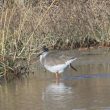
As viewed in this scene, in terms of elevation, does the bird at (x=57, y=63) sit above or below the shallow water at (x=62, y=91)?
above

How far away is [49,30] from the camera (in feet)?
68.4

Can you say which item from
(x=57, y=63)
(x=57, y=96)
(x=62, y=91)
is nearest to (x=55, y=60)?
(x=57, y=63)

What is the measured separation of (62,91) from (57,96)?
2.03ft

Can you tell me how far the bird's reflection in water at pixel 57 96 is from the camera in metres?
9.35

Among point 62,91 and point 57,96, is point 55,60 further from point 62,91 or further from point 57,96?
point 57,96

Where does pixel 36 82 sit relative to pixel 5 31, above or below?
below

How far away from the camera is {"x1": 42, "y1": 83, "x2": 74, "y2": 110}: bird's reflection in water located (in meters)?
9.35

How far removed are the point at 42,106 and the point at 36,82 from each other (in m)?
3.11

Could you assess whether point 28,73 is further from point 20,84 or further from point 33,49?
point 20,84

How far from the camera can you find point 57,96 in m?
10.3

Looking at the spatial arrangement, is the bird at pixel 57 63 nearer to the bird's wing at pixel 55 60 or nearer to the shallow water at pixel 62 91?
the bird's wing at pixel 55 60

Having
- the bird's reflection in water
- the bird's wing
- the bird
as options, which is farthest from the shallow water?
the bird's wing

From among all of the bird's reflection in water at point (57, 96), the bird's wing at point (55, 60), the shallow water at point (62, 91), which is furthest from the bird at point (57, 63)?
the bird's reflection in water at point (57, 96)

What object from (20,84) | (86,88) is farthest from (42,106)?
(20,84)
